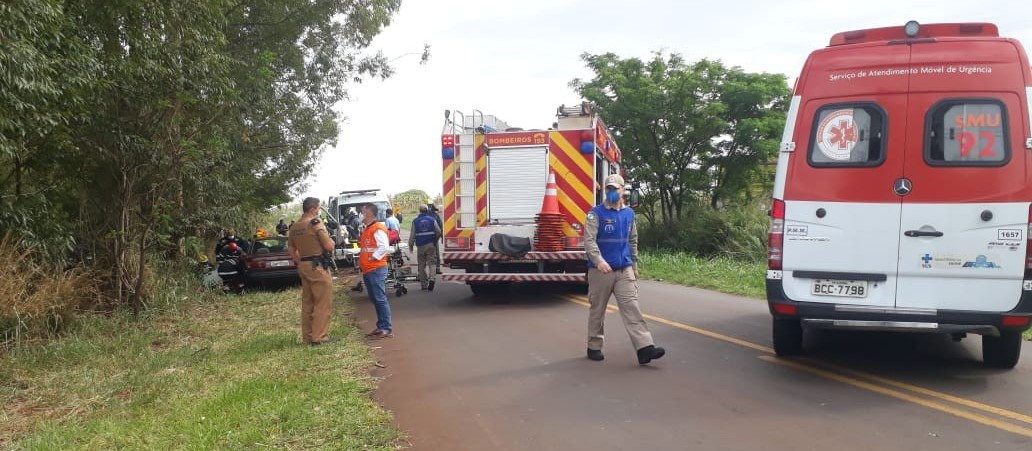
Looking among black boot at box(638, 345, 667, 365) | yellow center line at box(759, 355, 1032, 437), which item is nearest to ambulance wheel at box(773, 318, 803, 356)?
yellow center line at box(759, 355, 1032, 437)

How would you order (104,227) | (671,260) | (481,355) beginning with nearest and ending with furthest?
(481,355)
(104,227)
(671,260)

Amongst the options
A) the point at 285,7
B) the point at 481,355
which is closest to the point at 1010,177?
the point at 481,355

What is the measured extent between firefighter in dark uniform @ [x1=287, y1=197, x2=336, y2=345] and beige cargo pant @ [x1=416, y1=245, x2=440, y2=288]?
450 centimetres

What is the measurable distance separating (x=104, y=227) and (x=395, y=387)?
21.7ft

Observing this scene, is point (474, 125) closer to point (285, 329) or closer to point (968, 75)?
point (285, 329)

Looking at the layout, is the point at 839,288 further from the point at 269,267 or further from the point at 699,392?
the point at 269,267

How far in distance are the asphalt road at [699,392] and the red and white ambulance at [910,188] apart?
1.73ft

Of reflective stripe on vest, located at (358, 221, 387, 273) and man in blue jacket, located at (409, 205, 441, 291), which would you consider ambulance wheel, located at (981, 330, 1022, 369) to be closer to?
reflective stripe on vest, located at (358, 221, 387, 273)

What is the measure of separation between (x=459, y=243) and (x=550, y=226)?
56.1 inches

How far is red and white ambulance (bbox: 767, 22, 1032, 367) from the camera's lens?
516 cm

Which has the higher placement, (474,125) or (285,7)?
(285,7)

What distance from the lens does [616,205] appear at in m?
6.53

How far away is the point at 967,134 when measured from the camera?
17.3 ft

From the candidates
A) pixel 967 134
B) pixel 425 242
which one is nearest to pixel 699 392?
pixel 967 134
